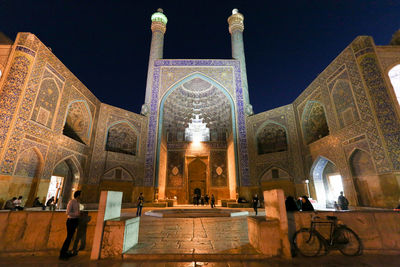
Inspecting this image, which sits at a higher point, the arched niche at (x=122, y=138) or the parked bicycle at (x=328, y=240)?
the arched niche at (x=122, y=138)

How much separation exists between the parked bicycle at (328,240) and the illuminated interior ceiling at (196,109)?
14.1 metres

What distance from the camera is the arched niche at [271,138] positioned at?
12734mm

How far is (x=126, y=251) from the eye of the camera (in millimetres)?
2814

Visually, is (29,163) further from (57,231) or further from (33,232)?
(57,231)

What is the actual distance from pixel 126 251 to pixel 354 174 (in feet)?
29.1

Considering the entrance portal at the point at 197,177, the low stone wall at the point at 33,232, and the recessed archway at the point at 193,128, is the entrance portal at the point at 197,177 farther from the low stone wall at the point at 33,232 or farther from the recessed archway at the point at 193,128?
the low stone wall at the point at 33,232

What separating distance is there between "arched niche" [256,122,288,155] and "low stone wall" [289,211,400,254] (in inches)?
394

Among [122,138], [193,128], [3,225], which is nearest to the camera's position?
[3,225]

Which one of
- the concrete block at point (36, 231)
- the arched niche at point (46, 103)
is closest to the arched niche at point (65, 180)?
the arched niche at point (46, 103)

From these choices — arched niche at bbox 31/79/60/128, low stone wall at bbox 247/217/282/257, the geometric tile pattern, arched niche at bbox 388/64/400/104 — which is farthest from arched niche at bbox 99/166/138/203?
arched niche at bbox 388/64/400/104

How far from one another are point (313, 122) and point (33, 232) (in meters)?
12.3

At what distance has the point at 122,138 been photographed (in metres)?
13.0

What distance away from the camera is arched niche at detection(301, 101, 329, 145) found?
33.6ft

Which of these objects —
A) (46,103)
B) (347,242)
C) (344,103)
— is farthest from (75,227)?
(344,103)
